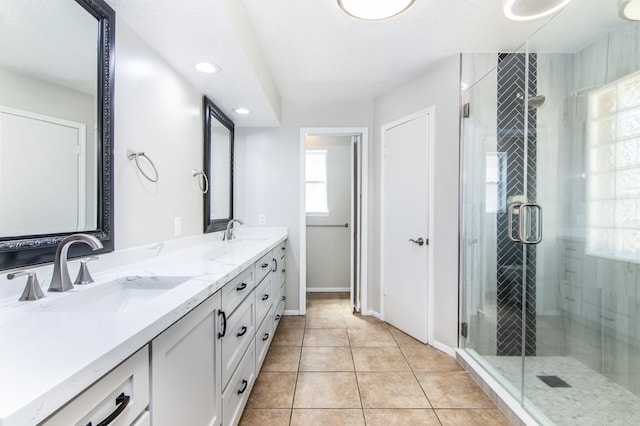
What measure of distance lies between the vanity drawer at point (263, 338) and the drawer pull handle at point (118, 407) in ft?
3.97

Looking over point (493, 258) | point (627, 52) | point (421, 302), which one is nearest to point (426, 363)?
point (421, 302)

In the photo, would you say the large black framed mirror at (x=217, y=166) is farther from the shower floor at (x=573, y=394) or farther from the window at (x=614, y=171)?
the window at (x=614, y=171)

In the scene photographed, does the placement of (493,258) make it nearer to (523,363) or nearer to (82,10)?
(523,363)

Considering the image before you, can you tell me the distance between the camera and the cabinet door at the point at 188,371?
2.48ft

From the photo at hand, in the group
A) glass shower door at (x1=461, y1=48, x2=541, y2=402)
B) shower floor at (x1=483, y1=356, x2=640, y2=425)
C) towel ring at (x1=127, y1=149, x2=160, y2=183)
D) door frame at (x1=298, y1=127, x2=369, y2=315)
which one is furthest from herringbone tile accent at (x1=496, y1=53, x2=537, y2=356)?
towel ring at (x1=127, y1=149, x2=160, y2=183)

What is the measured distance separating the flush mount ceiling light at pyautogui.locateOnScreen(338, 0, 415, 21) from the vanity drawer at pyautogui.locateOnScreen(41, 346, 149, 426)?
1799 mm

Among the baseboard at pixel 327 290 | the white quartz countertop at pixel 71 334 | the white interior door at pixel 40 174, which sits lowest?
the baseboard at pixel 327 290

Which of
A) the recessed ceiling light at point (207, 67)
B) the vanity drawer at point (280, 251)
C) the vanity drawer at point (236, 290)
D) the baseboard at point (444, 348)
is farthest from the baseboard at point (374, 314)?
the recessed ceiling light at point (207, 67)

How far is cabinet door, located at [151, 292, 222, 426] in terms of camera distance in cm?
75

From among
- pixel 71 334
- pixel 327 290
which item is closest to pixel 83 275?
pixel 71 334

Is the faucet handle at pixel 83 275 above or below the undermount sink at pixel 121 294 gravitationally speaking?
above

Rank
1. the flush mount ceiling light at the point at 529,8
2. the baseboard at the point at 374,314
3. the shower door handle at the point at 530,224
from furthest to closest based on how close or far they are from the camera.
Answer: the baseboard at the point at 374,314
the shower door handle at the point at 530,224
the flush mount ceiling light at the point at 529,8

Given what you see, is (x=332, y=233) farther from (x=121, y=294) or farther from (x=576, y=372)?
(x=121, y=294)

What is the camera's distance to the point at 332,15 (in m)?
1.68
